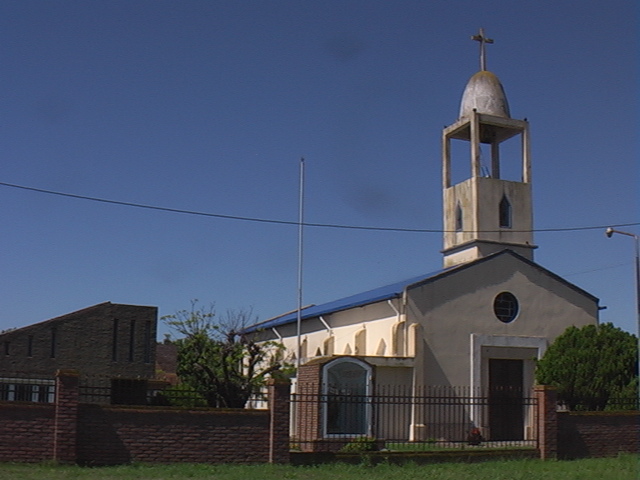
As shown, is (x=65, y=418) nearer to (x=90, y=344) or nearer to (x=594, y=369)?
(x=594, y=369)

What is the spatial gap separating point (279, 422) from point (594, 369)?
11355 mm

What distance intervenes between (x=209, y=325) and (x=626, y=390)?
12577 millimetres

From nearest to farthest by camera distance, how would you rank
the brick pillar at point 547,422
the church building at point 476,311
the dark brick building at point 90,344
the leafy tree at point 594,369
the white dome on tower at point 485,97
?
the brick pillar at point 547,422
the leafy tree at point 594,369
the church building at point 476,311
the dark brick building at point 90,344
the white dome on tower at point 485,97

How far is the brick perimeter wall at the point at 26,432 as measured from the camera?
54.8 feet

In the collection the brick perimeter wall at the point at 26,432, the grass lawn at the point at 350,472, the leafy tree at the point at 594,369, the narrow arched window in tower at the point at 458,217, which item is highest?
the narrow arched window in tower at the point at 458,217

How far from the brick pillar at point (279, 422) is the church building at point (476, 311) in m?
3.93

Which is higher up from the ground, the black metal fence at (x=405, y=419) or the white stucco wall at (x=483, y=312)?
the white stucco wall at (x=483, y=312)

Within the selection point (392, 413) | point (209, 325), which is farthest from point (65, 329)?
point (392, 413)

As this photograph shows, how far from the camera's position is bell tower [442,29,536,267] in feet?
105

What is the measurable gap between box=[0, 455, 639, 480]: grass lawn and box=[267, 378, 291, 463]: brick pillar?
0.33 metres

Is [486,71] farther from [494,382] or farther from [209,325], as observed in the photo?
[209,325]

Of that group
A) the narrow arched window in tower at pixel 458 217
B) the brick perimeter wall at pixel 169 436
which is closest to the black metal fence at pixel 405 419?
the brick perimeter wall at pixel 169 436

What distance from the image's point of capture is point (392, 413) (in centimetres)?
2555

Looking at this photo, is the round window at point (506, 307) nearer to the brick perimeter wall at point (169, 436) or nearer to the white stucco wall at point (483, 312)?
the white stucco wall at point (483, 312)
